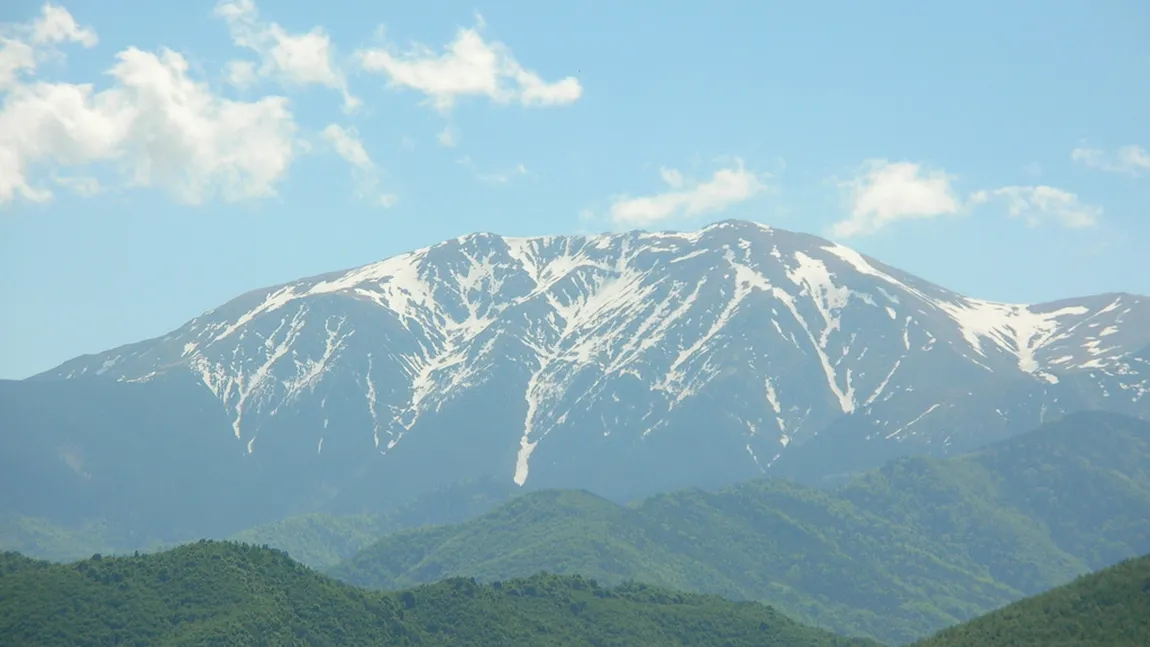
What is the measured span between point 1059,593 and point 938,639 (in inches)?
620

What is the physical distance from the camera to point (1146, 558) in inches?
7707

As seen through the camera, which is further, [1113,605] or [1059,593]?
[1059,593]

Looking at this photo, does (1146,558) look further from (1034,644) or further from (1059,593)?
(1034,644)

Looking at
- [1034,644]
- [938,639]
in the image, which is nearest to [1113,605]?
[1034,644]

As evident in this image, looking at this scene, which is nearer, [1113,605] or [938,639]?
[1113,605]

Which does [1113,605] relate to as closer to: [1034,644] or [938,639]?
Result: [1034,644]

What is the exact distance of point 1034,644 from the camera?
181625 mm

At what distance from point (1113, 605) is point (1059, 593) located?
12293 millimetres

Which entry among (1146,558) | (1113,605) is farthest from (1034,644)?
(1146,558)

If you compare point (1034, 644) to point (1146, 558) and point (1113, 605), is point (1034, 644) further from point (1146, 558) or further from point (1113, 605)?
point (1146, 558)

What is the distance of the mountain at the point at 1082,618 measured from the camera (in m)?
177

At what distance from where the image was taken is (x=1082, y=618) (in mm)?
184375

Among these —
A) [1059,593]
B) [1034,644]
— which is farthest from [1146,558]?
[1034,644]

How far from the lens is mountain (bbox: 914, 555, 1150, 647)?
581 feet
